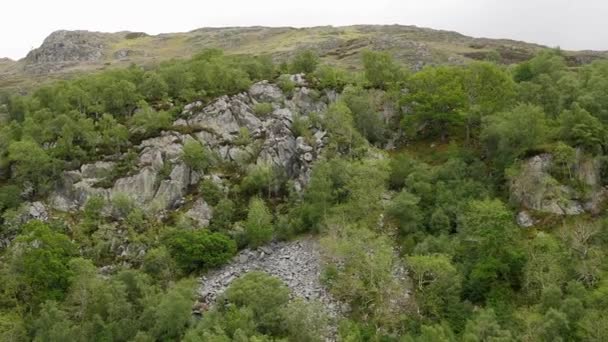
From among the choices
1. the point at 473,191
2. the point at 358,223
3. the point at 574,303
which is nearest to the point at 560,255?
the point at 574,303

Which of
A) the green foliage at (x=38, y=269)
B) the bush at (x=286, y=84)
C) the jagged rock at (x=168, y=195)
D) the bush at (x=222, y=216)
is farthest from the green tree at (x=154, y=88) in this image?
the green foliage at (x=38, y=269)

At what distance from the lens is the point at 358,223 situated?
75.6m

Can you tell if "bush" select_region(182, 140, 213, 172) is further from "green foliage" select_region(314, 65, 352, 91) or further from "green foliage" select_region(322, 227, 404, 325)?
"green foliage" select_region(314, 65, 352, 91)

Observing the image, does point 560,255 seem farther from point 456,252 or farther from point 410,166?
point 410,166

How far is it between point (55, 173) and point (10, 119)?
1382 inches

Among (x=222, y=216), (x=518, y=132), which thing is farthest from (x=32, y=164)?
(x=518, y=132)

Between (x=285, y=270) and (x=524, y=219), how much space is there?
35169 mm

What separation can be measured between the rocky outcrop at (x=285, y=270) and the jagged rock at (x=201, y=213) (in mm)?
8438

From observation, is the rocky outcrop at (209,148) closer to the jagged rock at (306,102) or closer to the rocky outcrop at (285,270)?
the jagged rock at (306,102)

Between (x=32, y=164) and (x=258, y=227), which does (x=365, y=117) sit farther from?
(x=32, y=164)

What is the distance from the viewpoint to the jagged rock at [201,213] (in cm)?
8206

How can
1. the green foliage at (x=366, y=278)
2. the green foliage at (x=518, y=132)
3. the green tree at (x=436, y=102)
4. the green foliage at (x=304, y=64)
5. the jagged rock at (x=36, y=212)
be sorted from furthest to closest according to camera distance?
the green foliage at (x=304, y=64), the green tree at (x=436, y=102), the green foliage at (x=518, y=132), the jagged rock at (x=36, y=212), the green foliage at (x=366, y=278)

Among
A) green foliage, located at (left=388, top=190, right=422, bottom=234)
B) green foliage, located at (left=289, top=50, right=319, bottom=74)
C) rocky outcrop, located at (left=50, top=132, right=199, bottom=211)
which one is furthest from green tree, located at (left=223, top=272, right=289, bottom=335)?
green foliage, located at (left=289, top=50, right=319, bottom=74)

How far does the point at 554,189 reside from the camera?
76.8 meters
